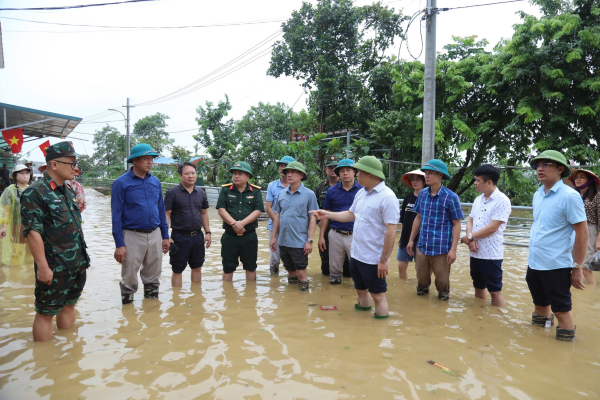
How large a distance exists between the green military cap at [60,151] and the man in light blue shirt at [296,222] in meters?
2.75

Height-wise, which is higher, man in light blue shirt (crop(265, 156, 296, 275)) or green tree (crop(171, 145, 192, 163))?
green tree (crop(171, 145, 192, 163))

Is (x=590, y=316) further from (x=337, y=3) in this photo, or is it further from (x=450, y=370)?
(x=337, y=3)

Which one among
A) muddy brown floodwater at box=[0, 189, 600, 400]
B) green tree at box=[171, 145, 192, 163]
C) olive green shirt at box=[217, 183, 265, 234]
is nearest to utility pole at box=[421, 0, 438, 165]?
muddy brown floodwater at box=[0, 189, 600, 400]

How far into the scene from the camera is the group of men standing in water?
3783mm

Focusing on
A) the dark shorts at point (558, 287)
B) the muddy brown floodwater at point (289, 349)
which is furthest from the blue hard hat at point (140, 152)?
the dark shorts at point (558, 287)

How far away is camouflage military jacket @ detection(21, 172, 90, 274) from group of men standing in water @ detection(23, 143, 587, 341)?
0.01 metres

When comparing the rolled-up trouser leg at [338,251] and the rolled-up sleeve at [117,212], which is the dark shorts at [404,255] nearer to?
the rolled-up trouser leg at [338,251]

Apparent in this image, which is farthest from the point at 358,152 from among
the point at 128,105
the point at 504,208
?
the point at 128,105

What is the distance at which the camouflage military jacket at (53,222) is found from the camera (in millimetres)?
3480

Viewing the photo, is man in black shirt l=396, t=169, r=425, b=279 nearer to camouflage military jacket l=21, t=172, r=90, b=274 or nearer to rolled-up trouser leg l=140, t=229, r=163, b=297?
rolled-up trouser leg l=140, t=229, r=163, b=297

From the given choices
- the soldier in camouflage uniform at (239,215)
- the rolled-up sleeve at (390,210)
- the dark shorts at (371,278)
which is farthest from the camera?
the soldier in camouflage uniform at (239,215)

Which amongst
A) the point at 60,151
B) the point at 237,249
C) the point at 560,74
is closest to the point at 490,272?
the point at 237,249

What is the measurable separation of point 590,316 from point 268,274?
4.46 meters

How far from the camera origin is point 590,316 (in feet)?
15.6
